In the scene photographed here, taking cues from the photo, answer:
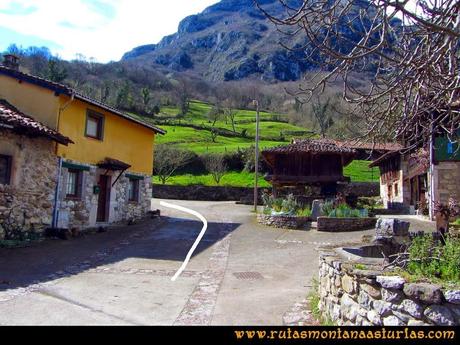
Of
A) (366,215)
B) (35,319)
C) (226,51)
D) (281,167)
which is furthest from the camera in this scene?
(226,51)

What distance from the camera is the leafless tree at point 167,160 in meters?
39.8

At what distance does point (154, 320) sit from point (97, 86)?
7045 cm

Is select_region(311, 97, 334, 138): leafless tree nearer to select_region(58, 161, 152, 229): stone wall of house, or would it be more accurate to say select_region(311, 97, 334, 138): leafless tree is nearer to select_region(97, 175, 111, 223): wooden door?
select_region(58, 161, 152, 229): stone wall of house

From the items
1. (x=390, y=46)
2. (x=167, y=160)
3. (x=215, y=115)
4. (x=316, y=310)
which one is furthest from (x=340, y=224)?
(x=215, y=115)

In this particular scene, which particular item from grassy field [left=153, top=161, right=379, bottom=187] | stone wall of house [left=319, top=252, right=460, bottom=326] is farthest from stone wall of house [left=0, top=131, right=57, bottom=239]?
grassy field [left=153, top=161, right=379, bottom=187]

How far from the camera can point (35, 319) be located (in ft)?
18.3

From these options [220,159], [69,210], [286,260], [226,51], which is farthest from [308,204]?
[226,51]

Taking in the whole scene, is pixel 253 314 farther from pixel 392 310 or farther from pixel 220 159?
pixel 220 159

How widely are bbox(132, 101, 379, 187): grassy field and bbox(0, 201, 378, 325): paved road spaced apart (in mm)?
23099

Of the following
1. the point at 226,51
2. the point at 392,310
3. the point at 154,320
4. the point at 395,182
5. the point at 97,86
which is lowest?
the point at 154,320

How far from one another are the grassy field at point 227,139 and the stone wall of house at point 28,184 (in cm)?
2427

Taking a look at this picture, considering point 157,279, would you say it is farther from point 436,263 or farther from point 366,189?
point 366,189

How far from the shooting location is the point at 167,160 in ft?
132

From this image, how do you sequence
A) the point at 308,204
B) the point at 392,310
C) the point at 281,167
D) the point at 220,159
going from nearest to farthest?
the point at 392,310
the point at 308,204
the point at 281,167
the point at 220,159
